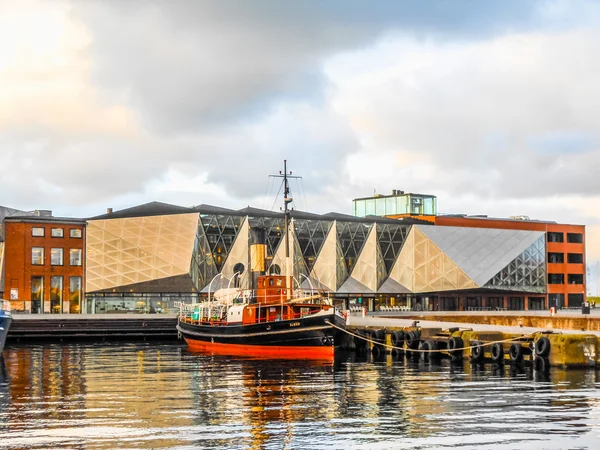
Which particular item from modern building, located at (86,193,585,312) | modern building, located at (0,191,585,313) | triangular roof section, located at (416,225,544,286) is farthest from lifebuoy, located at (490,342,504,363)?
triangular roof section, located at (416,225,544,286)

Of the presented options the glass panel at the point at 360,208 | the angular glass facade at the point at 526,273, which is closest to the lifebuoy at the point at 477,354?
the angular glass facade at the point at 526,273

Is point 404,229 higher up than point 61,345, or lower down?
higher up

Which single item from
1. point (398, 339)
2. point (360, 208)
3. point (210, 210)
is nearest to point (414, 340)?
point (398, 339)

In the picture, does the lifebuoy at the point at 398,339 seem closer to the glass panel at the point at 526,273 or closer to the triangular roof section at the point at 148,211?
the triangular roof section at the point at 148,211

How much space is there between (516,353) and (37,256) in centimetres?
6066

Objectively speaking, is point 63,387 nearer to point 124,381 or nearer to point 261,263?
point 124,381

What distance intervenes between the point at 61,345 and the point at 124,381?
31500mm

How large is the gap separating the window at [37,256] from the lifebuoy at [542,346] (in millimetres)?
61933

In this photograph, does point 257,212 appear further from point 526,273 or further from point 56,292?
point 526,273

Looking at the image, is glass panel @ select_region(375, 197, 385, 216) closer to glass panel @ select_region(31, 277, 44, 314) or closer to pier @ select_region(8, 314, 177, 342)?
glass panel @ select_region(31, 277, 44, 314)

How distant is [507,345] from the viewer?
47656 mm

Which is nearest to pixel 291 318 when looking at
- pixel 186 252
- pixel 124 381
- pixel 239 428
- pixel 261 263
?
pixel 261 263

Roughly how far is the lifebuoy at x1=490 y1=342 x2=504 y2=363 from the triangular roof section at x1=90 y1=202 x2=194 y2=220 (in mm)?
54106

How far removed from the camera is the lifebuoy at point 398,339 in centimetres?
5709
